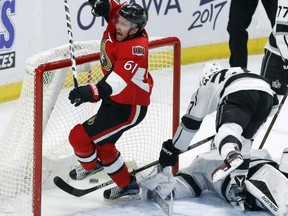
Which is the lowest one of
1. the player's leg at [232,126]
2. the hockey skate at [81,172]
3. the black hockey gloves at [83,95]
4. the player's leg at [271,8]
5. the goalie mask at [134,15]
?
the hockey skate at [81,172]

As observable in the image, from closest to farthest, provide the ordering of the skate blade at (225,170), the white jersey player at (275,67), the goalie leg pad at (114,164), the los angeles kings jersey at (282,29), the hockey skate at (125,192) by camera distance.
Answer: the skate blade at (225,170) < the goalie leg pad at (114,164) < the hockey skate at (125,192) < the los angeles kings jersey at (282,29) < the white jersey player at (275,67)

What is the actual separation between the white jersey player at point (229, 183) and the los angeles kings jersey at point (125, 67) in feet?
1.26

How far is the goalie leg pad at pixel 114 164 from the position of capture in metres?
4.35

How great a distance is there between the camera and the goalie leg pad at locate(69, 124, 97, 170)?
4238mm

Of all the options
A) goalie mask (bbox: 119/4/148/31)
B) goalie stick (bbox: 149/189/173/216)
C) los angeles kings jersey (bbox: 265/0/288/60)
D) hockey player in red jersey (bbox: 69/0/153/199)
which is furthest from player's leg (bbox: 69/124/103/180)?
los angeles kings jersey (bbox: 265/0/288/60)

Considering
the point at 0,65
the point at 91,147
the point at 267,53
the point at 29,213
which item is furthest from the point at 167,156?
the point at 0,65

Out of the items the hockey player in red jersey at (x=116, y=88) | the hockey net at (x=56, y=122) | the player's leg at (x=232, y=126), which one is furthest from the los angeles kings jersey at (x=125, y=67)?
the player's leg at (x=232, y=126)

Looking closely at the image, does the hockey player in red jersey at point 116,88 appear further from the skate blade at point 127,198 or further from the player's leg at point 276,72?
the player's leg at point 276,72

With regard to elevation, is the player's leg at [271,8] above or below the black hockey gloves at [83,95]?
above

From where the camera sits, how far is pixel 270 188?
4309 millimetres

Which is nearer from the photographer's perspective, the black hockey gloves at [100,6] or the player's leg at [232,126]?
the player's leg at [232,126]

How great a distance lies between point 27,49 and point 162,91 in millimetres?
1248

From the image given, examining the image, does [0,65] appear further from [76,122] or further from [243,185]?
[243,185]

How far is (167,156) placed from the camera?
4402mm
